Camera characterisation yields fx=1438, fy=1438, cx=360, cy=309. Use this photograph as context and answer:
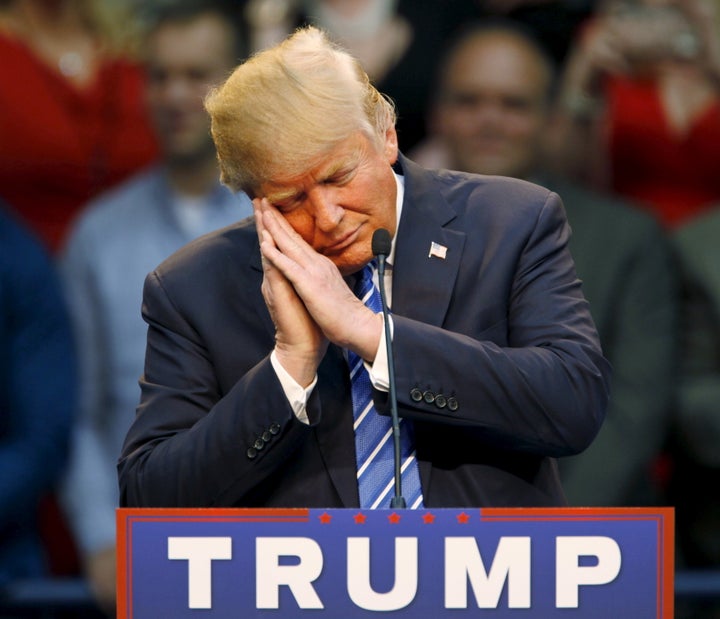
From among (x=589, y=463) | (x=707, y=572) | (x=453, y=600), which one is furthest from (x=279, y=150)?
(x=707, y=572)

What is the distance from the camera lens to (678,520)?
4070mm

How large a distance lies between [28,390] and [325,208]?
81.1 inches

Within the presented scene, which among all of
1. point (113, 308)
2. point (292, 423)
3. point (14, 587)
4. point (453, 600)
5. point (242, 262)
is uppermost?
point (242, 262)

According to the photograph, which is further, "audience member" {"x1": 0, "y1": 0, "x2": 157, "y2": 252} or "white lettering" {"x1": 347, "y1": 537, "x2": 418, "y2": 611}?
"audience member" {"x1": 0, "y1": 0, "x2": 157, "y2": 252}

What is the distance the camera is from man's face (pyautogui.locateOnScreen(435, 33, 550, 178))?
13.5ft

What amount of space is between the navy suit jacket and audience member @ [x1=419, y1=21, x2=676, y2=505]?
1625 millimetres

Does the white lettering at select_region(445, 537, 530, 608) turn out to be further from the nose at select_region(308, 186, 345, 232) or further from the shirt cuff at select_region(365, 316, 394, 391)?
the nose at select_region(308, 186, 345, 232)

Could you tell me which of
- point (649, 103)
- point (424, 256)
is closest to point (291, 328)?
point (424, 256)

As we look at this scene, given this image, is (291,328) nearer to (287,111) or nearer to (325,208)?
(325,208)

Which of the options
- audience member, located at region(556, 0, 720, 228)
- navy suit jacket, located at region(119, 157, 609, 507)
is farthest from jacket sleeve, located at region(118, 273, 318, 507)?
audience member, located at region(556, 0, 720, 228)

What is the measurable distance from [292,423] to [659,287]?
7.10 feet

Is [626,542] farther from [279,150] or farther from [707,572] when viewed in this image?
[707,572]

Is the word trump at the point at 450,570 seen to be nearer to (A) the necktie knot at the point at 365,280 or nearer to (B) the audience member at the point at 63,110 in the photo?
(A) the necktie knot at the point at 365,280

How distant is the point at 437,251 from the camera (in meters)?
2.23
